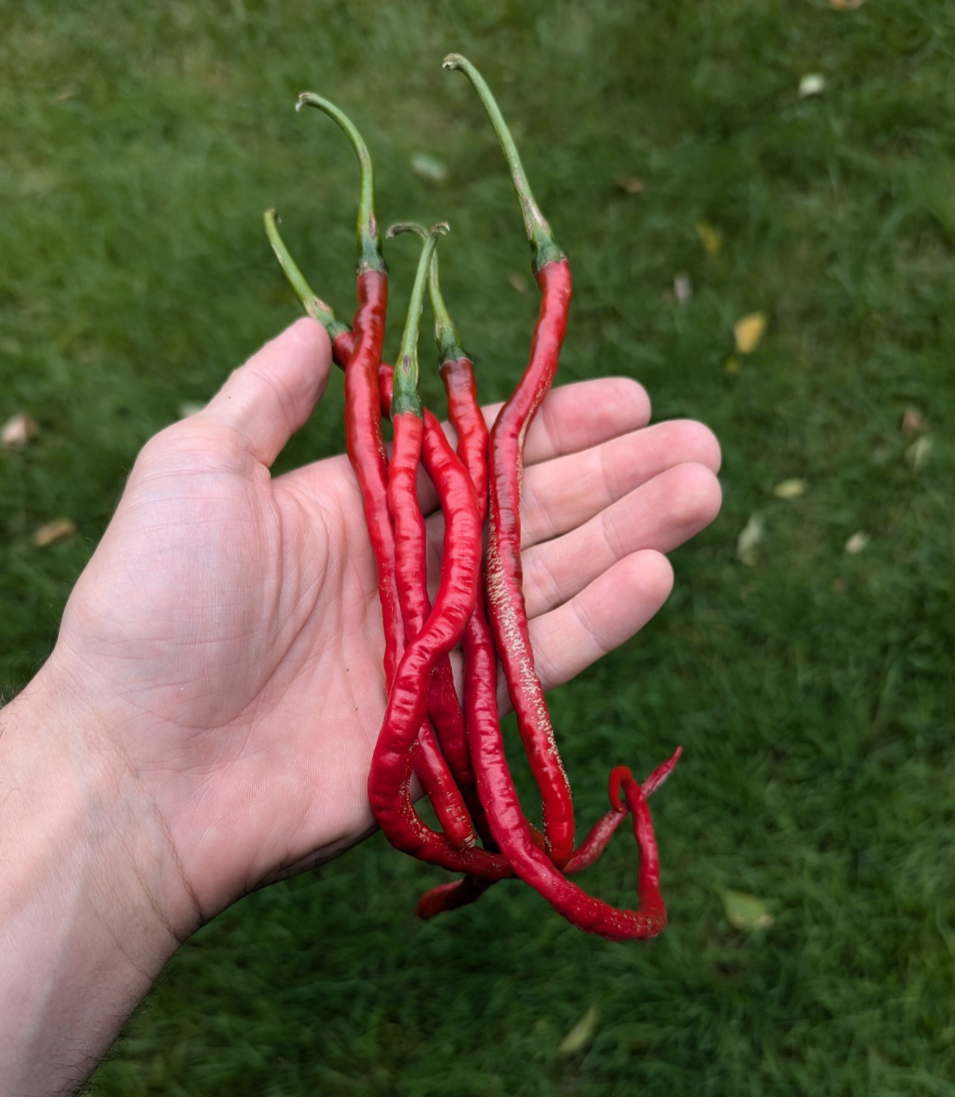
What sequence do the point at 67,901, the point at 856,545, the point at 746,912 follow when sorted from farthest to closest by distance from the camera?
the point at 856,545 < the point at 746,912 < the point at 67,901

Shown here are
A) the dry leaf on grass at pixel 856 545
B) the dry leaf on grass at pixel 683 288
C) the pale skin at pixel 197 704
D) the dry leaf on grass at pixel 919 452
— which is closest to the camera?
the pale skin at pixel 197 704

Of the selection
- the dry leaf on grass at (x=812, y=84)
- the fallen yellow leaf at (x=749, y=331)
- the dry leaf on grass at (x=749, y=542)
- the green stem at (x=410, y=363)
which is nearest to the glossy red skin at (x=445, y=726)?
the green stem at (x=410, y=363)

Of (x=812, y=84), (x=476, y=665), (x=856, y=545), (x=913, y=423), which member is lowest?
(x=856, y=545)

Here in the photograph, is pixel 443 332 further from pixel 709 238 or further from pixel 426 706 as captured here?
pixel 709 238

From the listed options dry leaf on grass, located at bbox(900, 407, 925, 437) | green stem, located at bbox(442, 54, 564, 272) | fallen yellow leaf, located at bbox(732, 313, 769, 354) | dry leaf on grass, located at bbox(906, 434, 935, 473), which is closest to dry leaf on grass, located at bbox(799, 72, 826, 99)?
fallen yellow leaf, located at bbox(732, 313, 769, 354)

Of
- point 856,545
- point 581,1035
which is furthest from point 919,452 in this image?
point 581,1035

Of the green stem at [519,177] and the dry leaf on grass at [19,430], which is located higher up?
the green stem at [519,177]

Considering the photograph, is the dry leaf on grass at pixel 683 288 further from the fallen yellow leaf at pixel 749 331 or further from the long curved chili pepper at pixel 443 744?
the long curved chili pepper at pixel 443 744
